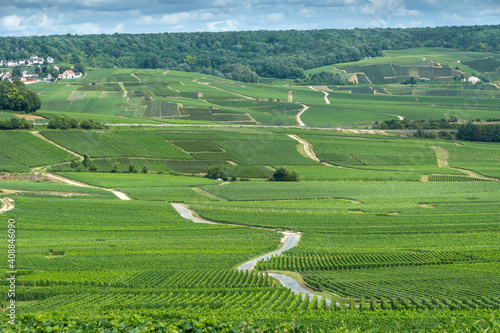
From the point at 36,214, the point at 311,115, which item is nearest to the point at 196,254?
the point at 36,214

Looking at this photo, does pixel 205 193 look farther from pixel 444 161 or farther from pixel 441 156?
Result: pixel 441 156

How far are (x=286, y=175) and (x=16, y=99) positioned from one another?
77.7m

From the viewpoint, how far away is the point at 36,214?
7106 centimetres

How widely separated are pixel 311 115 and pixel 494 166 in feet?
221

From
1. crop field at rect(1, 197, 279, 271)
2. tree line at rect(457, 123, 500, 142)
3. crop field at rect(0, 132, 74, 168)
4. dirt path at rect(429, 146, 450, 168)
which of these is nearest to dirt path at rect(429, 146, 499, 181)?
dirt path at rect(429, 146, 450, 168)

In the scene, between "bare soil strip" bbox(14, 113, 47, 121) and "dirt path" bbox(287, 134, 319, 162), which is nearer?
"dirt path" bbox(287, 134, 319, 162)

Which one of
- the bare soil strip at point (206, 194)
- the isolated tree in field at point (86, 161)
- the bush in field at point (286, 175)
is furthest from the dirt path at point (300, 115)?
the isolated tree in field at point (86, 161)

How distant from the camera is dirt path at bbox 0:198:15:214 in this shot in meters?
71.4

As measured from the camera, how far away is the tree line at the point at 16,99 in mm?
136625

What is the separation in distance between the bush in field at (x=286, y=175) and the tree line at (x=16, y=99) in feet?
243

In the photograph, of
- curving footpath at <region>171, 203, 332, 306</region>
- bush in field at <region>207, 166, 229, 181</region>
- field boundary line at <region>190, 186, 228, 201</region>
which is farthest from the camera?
bush in field at <region>207, 166, 229, 181</region>

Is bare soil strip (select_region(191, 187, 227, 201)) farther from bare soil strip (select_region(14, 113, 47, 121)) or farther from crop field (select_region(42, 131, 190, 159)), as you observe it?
bare soil strip (select_region(14, 113, 47, 121))

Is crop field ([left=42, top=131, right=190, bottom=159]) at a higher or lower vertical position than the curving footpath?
higher

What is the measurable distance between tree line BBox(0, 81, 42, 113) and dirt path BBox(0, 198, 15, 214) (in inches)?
2740
